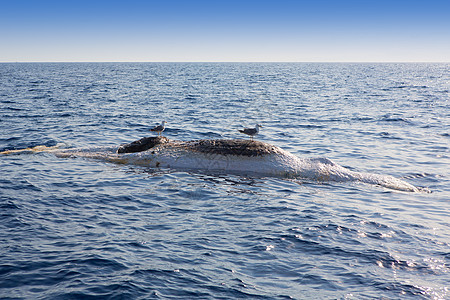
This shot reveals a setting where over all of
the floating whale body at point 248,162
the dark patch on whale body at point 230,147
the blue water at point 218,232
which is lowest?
the blue water at point 218,232

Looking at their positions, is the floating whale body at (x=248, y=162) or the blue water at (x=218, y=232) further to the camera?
the floating whale body at (x=248, y=162)

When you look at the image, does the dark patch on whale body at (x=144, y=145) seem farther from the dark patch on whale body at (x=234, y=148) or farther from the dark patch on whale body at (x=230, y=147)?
the dark patch on whale body at (x=234, y=148)

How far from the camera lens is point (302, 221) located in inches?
376

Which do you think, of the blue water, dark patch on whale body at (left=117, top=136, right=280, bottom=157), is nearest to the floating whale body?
dark patch on whale body at (left=117, top=136, right=280, bottom=157)

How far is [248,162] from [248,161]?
0.03m

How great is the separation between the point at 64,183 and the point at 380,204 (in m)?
8.63

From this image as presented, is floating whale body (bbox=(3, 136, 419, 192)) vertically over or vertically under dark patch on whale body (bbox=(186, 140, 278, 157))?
under

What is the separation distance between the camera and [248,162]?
12.7 meters

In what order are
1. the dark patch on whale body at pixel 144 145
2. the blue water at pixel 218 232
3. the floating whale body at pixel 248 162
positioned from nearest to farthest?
the blue water at pixel 218 232 < the floating whale body at pixel 248 162 < the dark patch on whale body at pixel 144 145

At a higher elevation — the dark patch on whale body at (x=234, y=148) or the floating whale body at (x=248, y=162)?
the dark patch on whale body at (x=234, y=148)

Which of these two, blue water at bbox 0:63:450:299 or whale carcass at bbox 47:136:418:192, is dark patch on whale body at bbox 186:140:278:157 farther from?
blue water at bbox 0:63:450:299

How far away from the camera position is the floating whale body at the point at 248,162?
41.7 ft

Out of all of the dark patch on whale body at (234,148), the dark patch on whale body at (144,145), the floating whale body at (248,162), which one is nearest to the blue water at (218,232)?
the floating whale body at (248,162)

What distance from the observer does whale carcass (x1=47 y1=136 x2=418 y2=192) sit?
12.7m
